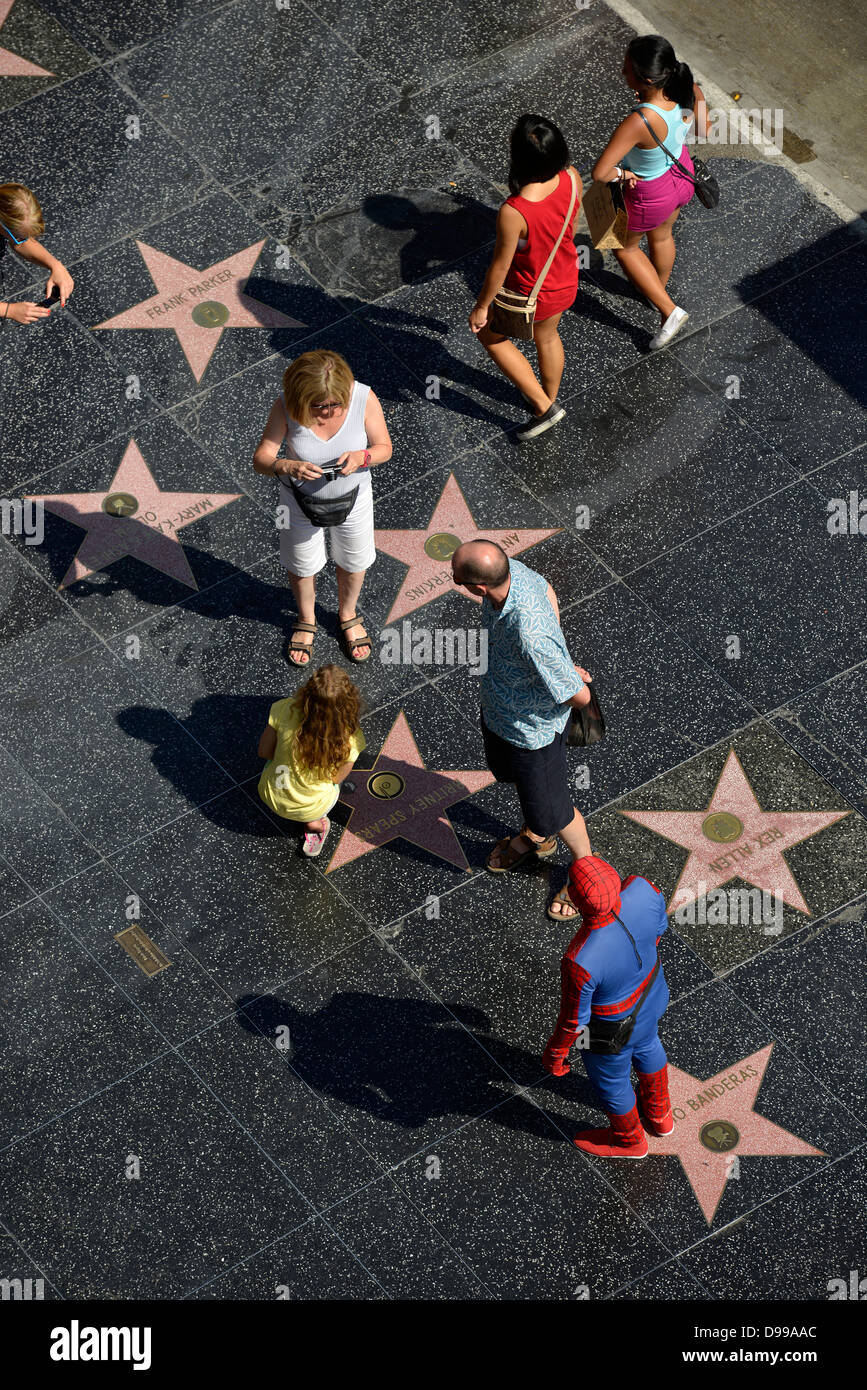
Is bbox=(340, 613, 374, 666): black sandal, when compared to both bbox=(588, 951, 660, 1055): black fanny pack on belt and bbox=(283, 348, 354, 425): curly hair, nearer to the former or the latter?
bbox=(283, 348, 354, 425): curly hair

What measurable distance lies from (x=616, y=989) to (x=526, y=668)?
4.29 ft

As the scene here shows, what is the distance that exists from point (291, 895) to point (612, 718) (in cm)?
177

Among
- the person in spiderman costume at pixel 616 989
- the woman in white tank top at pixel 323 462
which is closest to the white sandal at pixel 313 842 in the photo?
the woman in white tank top at pixel 323 462

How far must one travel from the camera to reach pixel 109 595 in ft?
27.7

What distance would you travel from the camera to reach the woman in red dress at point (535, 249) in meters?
7.71

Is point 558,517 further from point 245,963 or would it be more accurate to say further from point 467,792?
point 245,963

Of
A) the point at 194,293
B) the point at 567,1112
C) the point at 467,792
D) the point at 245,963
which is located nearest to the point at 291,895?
the point at 245,963

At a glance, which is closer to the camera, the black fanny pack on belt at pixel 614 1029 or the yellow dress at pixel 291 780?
the black fanny pack on belt at pixel 614 1029

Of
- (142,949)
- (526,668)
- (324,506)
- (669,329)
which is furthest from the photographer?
(669,329)

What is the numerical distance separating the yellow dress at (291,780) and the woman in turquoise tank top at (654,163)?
3280 mm

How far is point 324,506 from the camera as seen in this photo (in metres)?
7.30
